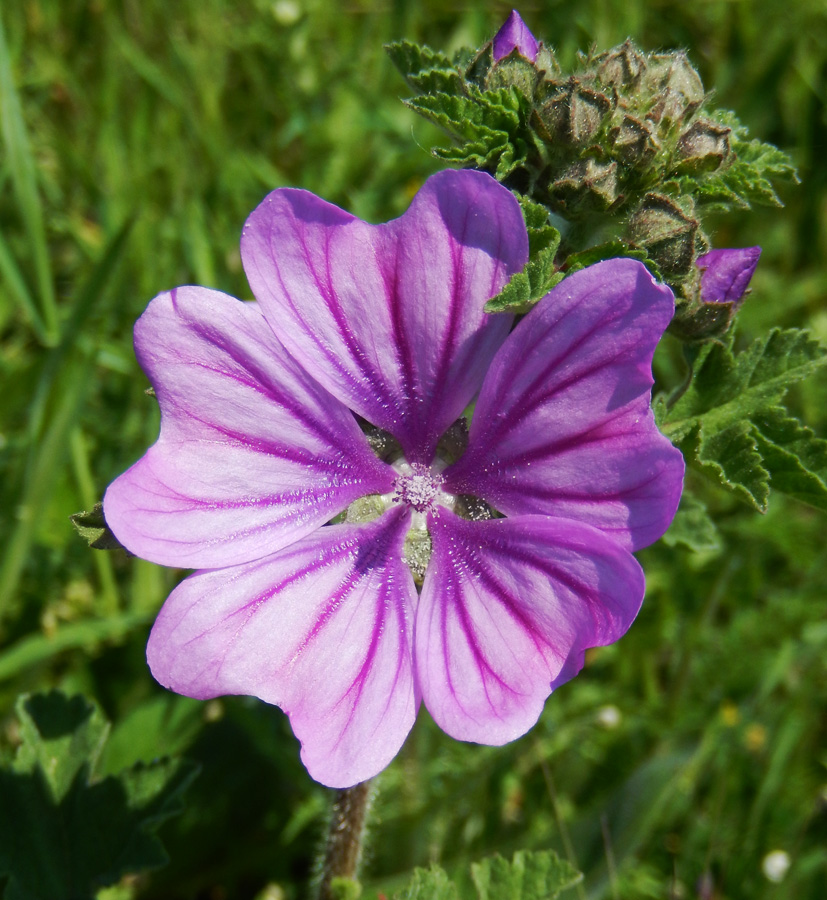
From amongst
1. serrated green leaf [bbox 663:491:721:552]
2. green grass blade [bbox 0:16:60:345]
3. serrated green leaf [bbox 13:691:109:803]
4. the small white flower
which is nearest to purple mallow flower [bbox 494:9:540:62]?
serrated green leaf [bbox 663:491:721:552]

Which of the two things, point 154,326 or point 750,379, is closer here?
point 154,326

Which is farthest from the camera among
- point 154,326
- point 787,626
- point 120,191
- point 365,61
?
point 365,61

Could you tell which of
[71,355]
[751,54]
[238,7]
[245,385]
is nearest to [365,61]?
[238,7]

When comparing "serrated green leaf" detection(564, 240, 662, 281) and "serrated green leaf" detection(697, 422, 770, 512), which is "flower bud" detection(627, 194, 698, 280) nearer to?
"serrated green leaf" detection(564, 240, 662, 281)

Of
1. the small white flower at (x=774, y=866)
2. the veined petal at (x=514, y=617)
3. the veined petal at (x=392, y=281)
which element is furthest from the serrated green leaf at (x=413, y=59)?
the small white flower at (x=774, y=866)

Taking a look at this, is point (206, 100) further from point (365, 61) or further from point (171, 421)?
point (171, 421)

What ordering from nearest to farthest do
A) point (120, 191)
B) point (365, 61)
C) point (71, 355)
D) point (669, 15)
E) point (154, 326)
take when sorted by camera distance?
1. point (154, 326)
2. point (71, 355)
3. point (120, 191)
4. point (365, 61)
5. point (669, 15)

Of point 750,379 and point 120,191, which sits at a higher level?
point 750,379
